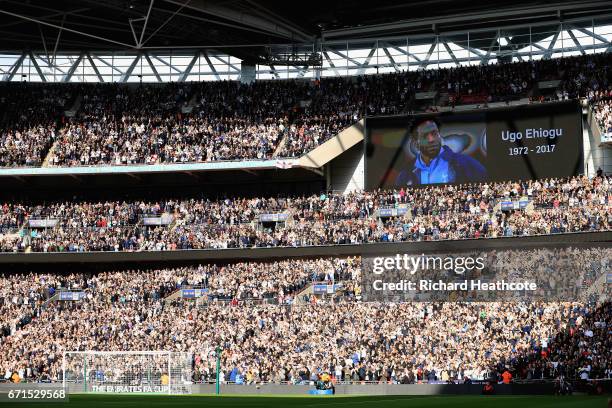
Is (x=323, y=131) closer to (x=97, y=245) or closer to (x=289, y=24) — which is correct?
(x=289, y=24)

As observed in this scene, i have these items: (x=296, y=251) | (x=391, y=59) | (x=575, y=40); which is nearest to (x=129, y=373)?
(x=296, y=251)

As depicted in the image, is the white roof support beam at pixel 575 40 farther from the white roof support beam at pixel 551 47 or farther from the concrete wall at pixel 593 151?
the concrete wall at pixel 593 151

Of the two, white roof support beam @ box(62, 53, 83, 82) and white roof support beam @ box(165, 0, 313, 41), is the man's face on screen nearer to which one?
white roof support beam @ box(165, 0, 313, 41)

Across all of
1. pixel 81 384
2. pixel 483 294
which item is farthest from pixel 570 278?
pixel 81 384

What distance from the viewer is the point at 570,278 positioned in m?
48.9

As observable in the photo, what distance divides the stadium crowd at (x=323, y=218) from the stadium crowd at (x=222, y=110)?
11.5ft

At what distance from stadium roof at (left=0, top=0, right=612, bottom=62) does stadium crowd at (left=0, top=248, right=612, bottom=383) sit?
1598 centimetres

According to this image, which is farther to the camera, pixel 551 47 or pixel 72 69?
pixel 72 69

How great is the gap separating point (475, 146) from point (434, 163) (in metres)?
2.91

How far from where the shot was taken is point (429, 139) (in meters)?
62.7

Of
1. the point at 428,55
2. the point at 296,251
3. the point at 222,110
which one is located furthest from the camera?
the point at 222,110

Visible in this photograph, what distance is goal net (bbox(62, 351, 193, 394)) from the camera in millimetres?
44750

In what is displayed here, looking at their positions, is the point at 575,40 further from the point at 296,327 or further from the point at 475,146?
the point at 296,327

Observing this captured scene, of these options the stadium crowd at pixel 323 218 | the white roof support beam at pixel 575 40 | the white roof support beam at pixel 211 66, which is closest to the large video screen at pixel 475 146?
the stadium crowd at pixel 323 218
